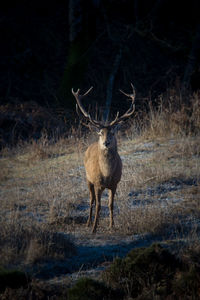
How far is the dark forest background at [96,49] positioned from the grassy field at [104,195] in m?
4.43

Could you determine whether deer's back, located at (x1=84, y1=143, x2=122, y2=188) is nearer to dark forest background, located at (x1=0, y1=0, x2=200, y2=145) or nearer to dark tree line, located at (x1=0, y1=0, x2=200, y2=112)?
dark forest background, located at (x1=0, y1=0, x2=200, y2=145)

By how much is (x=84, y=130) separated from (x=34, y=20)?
7.66m

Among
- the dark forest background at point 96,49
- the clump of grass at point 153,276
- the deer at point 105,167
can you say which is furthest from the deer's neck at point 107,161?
the dark forest background at point 96,49

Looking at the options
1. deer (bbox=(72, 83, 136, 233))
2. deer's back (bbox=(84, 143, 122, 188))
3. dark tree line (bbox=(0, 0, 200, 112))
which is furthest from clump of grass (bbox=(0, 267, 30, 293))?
dark tree line (bbox=(0, 0, 200, 112))

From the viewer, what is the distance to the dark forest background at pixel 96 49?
17750 mm

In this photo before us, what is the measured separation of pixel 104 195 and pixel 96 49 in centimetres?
1178

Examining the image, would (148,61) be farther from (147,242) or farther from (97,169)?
(147,242)

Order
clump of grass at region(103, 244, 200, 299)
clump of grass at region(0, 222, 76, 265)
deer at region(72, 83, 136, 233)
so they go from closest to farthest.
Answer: clump of grass at region(103, 244, 200, 299) → clump of grass at region(0, 222, 76, 265) → deer at region(72, 83, 136, 233)

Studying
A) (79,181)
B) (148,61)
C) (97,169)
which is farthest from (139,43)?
(97,169)

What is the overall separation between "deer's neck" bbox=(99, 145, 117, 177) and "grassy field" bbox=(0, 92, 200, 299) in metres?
0.81

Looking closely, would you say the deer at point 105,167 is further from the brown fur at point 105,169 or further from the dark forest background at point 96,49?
the dark forest background at point 96,49

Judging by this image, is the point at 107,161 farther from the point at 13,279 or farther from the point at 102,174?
the point at 13,279

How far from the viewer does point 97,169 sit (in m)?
7.39

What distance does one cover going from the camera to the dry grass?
6415 millimetres
